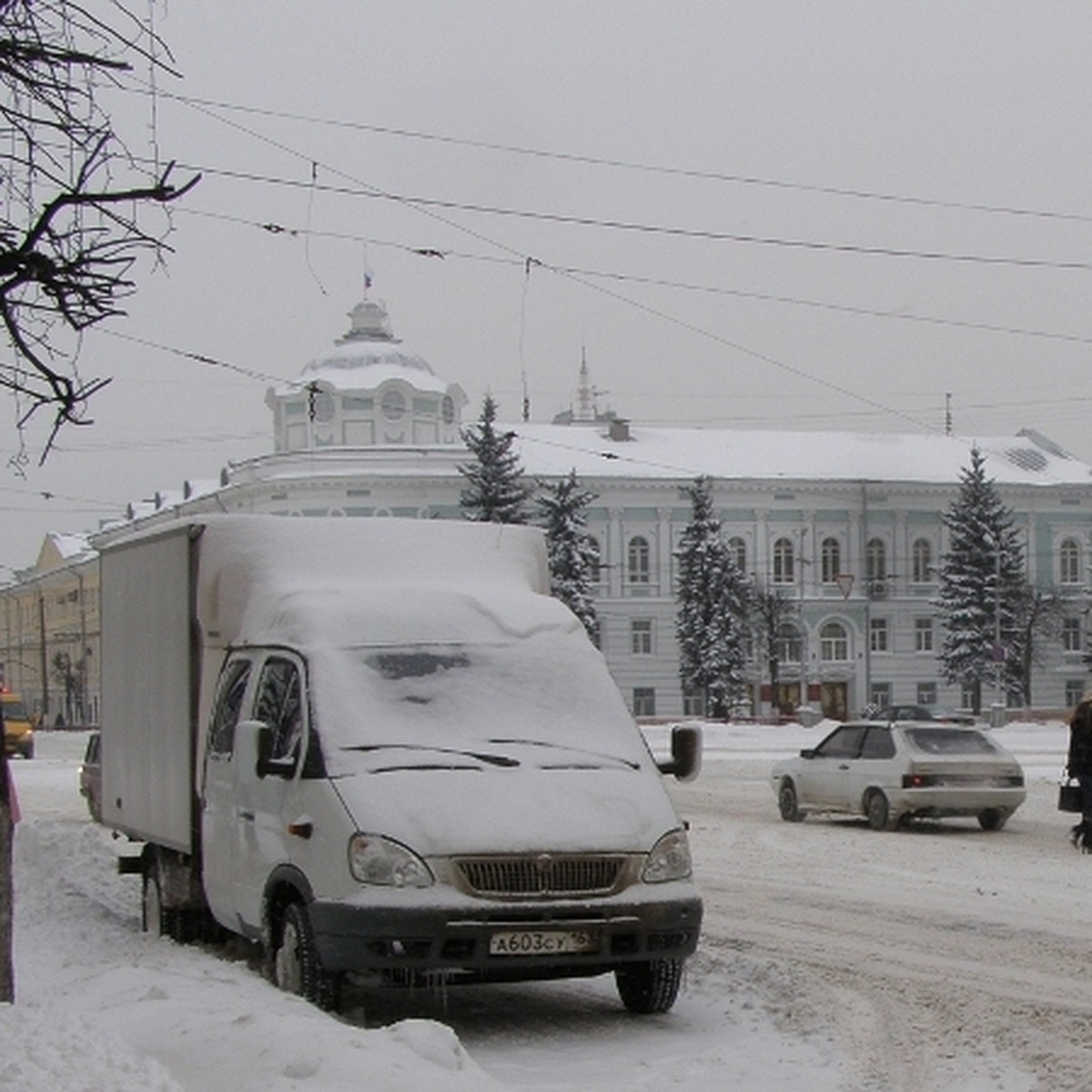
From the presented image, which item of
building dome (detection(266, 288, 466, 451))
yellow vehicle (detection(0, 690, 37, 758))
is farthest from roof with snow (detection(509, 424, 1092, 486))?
yellow vehicle (detection(0, 690, 37, 758))

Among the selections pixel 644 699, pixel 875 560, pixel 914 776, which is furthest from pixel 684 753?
pixel 875 560

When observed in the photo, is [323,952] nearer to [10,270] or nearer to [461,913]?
[461,913]

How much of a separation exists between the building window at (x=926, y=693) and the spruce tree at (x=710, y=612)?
11.8 meters

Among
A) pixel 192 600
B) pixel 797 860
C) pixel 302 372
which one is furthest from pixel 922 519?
pixel 192 600

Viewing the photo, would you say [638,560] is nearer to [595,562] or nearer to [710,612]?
[710,612]

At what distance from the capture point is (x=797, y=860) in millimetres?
20141

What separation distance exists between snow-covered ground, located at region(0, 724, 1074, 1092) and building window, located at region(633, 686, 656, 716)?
237 feet

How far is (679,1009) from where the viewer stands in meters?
11.0

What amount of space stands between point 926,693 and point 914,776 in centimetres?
7139

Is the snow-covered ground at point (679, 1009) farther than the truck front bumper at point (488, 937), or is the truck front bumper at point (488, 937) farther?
the truck front bumper at point (488, 937)

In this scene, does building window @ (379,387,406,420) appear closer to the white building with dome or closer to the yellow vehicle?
the white building with dome

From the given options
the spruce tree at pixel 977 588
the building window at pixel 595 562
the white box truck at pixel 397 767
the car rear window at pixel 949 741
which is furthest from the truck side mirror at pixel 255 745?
the spruce tree at pixel 977 588

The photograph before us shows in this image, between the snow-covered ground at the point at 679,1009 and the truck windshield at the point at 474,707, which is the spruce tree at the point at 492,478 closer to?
the snow-covered ground at the point at 679,1009

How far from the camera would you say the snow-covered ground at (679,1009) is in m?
7.91
